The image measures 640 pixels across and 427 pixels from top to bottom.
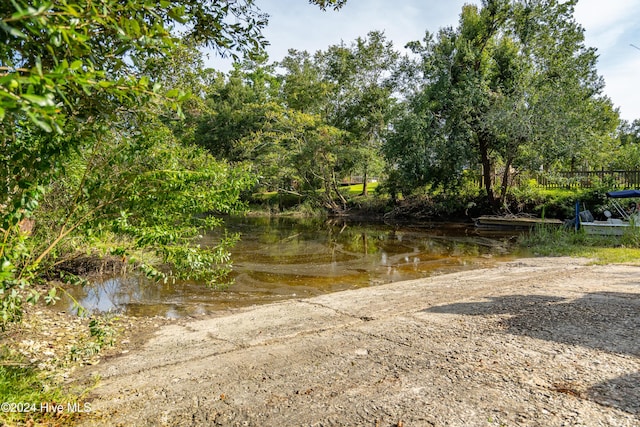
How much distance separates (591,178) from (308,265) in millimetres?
21212

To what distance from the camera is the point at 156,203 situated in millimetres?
3482

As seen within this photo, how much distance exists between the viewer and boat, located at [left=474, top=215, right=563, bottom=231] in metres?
24.0

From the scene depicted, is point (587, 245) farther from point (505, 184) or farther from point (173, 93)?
point (173, 93)

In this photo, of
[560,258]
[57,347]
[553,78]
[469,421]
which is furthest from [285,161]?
[469,421]

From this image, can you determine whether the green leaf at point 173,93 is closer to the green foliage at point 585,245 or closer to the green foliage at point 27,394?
the green foliage at point 27,394

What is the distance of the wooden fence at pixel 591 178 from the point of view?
25.3m

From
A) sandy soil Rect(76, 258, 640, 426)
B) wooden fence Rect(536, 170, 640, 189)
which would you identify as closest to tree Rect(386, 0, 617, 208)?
wooden fence Rect(536, 170, 640, 189)

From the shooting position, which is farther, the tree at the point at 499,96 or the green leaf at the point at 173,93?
the tree at the point at 499,96

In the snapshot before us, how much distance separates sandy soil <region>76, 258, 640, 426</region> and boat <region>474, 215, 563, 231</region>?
18.0 meters

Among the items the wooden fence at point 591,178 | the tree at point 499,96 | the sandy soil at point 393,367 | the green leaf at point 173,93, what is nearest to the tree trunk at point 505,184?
the tree at point 499,96

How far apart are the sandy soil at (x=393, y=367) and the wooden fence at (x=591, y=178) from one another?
68.0 feet

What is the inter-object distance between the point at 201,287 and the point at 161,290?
908mm

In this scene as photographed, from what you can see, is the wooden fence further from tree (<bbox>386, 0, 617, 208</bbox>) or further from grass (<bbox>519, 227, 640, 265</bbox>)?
grass (<bbox>519, 227, 640, 265</bbox>)

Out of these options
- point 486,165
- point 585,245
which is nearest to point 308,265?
point 585,245
